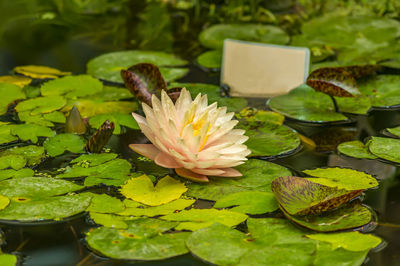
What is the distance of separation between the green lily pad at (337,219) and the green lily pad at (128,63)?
3.40 feet

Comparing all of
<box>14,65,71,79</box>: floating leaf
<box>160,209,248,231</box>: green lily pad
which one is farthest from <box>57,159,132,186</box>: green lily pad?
<box>14,65,71,79</box>: floating leaf

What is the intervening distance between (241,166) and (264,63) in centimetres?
70

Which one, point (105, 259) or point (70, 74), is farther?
point (70, 74)

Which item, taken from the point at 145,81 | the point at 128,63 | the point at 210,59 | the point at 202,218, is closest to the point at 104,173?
the point at 202,218

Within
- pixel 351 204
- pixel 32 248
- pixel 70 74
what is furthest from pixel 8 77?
pixel 351 204

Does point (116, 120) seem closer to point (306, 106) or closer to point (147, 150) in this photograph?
point (147, 150)

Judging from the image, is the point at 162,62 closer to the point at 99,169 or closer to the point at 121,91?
the point at 121,91

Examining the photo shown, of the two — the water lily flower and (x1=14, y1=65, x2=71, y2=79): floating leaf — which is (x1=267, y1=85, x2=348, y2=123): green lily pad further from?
(x1=14, y1=65, x2=71, y2=79): floating leaf

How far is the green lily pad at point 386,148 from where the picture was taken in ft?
5.35

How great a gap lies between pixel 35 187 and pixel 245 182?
1.69 feet

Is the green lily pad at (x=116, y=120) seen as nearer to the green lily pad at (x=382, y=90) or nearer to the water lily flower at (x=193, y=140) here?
the water lily flower at (x=193, y=140)

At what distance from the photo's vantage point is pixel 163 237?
4.06 feet

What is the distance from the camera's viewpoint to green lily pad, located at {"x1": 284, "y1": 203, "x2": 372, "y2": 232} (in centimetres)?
127

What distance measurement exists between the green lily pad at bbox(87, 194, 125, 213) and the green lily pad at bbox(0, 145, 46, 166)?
278 millimetres
